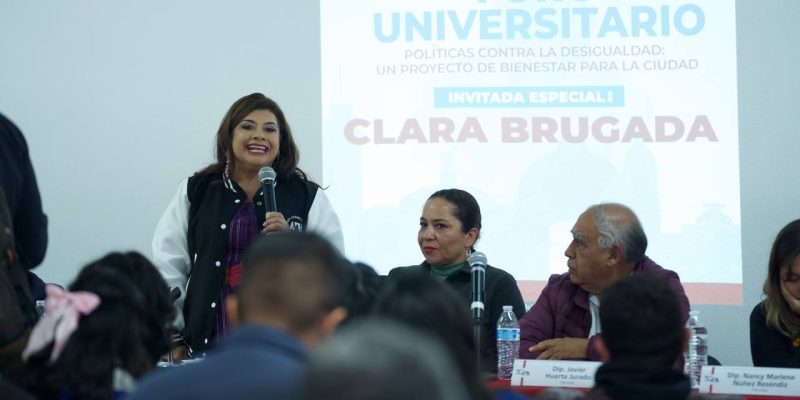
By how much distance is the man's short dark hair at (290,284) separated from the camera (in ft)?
5.18

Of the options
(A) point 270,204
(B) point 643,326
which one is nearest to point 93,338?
(B) point 643,326

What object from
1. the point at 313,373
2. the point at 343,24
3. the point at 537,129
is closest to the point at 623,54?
the point at 537,129

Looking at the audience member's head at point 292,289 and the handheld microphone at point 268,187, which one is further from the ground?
the handheld microphone at point 268,187

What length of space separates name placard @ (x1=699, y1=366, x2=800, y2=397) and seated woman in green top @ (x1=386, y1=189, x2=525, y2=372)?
1001 mm

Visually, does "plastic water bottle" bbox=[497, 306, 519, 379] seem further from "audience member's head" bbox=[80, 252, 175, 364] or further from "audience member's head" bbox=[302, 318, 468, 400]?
"audience member's head" bbox=[302, 318, 468, 400]

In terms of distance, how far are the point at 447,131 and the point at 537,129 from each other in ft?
1.48

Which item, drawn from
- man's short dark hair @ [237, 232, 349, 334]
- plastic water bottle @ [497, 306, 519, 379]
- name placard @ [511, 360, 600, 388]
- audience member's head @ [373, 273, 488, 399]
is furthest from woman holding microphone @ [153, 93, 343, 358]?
man's short dark hair @ [237, 232, 349, 334]

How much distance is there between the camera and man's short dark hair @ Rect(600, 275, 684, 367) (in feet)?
6.95

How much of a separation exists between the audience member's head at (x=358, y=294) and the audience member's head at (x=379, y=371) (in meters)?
1.37

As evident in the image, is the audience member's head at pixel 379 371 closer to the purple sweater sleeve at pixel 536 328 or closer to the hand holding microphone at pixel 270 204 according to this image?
the hand holding microphone at pixel 270 204

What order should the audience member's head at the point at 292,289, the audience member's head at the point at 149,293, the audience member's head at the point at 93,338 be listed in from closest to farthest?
the audience member's head at the point at 292,289
the audience member's head at the point at 93,338
the audience member's head at the point at 149,293

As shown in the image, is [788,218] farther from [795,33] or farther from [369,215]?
[369,215]

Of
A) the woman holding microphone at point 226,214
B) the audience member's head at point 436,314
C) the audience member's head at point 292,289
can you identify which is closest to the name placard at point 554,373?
the woman holding microphone at point 226,214

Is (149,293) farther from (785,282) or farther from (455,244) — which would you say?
(785,282)
